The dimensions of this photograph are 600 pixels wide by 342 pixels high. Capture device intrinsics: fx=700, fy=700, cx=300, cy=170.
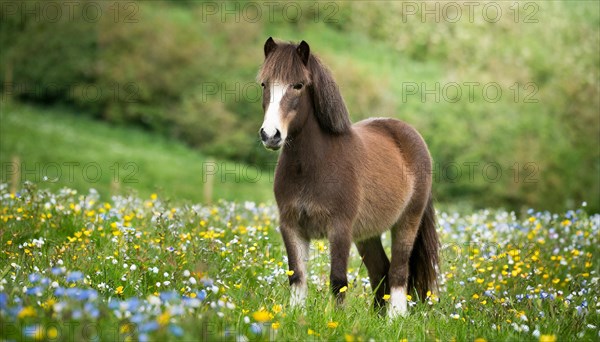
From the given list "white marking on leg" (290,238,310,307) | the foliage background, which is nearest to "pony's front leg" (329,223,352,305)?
"white marking on leg" (290,238,310,307)

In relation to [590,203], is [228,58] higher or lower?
higher

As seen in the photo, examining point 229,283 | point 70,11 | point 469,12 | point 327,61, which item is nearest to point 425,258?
point 229,283

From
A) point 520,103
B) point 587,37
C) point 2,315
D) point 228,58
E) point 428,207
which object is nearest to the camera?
point 2,315

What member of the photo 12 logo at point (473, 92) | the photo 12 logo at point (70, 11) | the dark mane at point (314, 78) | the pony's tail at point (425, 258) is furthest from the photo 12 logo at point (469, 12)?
the dark mane at point (314, 78)

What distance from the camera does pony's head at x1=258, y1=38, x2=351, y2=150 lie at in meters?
5.29

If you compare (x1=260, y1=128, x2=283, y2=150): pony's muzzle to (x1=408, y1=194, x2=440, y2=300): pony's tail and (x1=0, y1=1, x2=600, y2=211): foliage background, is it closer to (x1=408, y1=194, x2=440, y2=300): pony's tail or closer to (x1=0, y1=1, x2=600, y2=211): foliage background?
(x1=408, y1=194, x2=440, y2=300): pony's tail

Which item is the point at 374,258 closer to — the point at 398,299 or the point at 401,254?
the point at 401,254

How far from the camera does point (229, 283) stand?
19.4 ft

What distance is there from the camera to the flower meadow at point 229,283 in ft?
12.2

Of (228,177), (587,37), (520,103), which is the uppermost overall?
(587,37)

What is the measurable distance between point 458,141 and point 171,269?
25.9 m

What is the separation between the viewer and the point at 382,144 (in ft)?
21.9

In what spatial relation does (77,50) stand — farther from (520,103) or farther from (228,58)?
(520,103)

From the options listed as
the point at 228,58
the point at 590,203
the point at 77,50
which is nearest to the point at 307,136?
the point at 590,203
